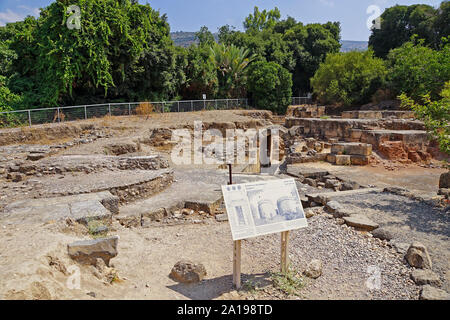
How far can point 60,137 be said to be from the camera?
47.6 ft

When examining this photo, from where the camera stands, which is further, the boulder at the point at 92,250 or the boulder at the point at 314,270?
the boulder at the point at 314,270

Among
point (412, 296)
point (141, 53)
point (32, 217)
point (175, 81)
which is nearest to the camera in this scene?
point (412, 296)

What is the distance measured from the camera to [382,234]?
538 cm

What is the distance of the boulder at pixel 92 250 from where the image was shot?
3.75m

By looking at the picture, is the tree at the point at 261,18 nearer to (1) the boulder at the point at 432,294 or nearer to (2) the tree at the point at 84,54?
(2) the tree at the point at 84,54

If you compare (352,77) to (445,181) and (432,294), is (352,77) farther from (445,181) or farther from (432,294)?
(432,294)

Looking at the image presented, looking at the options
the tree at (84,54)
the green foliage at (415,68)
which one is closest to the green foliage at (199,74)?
the tree at (84,54)

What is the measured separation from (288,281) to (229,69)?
28.6 meters

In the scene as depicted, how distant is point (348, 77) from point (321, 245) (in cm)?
2730

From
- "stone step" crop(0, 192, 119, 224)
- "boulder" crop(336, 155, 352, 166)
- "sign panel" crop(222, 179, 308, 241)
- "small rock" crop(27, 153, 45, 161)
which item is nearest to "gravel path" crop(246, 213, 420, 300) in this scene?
"sign panel" crop(222, 179, 308, 241)

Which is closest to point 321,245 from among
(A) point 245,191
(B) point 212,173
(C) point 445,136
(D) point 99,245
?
(A) point 245,191

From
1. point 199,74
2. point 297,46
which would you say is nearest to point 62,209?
point 199,74

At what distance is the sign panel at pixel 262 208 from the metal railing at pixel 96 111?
13971mm

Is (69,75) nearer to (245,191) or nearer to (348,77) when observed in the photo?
(245,191)
